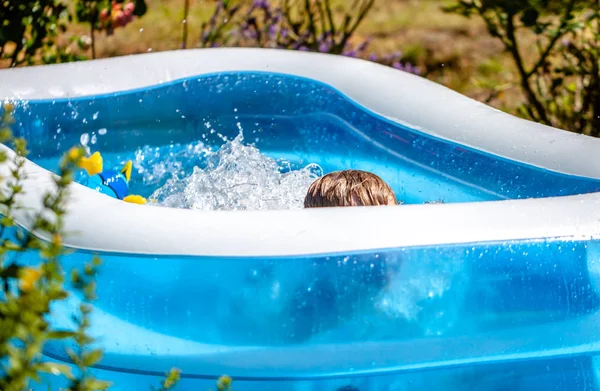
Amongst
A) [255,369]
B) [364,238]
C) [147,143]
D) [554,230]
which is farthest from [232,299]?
[147,143]

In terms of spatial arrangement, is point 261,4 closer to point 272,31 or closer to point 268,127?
point 272,31

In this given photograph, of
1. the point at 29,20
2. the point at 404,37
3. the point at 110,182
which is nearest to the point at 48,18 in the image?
the point at 29,20

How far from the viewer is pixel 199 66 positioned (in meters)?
3.11

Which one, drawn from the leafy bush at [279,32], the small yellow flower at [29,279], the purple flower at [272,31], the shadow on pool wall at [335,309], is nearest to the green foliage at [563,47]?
the leafy bush at [279,32]

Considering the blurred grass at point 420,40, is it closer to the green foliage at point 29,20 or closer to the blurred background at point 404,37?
the blurred background at point 404,37

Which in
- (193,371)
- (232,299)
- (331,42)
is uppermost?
(331,42)

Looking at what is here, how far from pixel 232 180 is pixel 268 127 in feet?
1.45

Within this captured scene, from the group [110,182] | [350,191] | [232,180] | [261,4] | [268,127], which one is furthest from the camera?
[261,4]

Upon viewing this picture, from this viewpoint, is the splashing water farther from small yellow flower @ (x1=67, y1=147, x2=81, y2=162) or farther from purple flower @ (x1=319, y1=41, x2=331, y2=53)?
small yellow flower @ (x1=67, y1=147, x2=81, y2=162)

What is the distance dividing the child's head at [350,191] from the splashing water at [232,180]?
0.36 metres

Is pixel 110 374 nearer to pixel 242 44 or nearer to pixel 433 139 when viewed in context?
pixel 433 139

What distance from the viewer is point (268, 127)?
3123 millimetres

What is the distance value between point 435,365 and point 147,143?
5.04ft

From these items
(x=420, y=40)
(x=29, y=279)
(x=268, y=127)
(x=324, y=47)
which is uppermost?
(x=420, y=40)
